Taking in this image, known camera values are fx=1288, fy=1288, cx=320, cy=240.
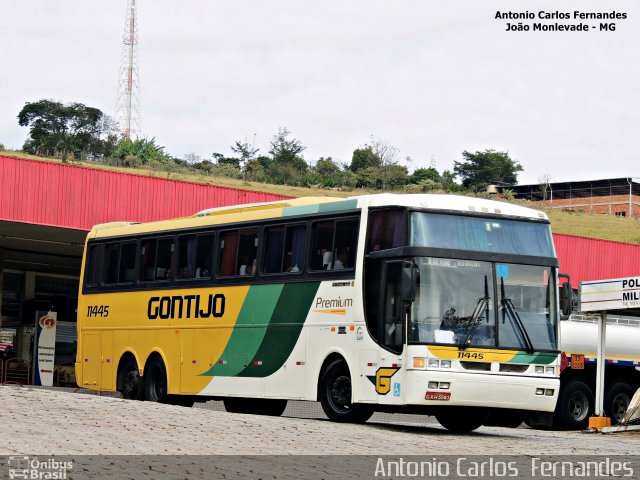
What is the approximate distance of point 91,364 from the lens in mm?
25250

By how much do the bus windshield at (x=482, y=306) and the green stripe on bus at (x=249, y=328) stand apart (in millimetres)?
3266

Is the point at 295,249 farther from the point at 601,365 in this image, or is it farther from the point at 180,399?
the point at 601,365

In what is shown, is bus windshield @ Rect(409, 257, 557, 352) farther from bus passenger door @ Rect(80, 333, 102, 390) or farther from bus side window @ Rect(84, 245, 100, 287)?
bus side window @ Rect(84, 245, 100, 287)

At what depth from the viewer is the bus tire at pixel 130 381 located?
23.6 metres

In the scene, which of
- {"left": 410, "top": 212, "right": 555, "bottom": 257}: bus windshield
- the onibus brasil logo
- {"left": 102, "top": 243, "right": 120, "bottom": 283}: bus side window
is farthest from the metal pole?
the onibus brasil logo

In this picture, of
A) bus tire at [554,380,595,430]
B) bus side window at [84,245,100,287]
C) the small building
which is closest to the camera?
bus side window at [84,245,100,287]

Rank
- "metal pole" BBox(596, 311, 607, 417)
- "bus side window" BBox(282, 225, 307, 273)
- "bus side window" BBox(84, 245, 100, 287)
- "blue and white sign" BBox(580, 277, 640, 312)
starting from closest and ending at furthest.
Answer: "bus side window" BBox(282, 225, 307, 273) → "blue and white sign" BBox(580, 277, 640, 312) → "metal pole" BBox(596, 311, 607, 417) → "bus side window" BBox(84, 245, 100, 287)

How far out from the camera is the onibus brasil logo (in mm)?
10258

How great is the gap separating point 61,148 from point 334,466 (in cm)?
10177

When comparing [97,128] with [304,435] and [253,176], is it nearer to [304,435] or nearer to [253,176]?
[253,176]

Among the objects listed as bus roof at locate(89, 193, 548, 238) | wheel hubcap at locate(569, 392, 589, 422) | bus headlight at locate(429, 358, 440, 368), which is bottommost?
wheel hubcap at locate(569, 392, 589, 422)

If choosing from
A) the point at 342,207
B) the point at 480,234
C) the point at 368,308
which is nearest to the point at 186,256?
the point at 342,207

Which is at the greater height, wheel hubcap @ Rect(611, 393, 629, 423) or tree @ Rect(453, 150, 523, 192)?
tree @ Rect(453, 150, 523, 192)

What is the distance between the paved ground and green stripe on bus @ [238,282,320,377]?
7.87 ft
